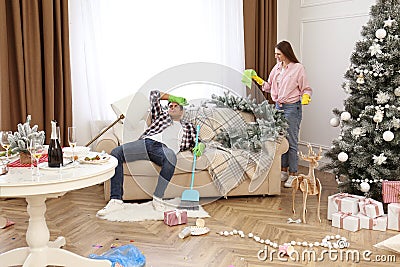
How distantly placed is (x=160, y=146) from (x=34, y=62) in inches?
54.8

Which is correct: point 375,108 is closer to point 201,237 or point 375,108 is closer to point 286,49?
point 286,49

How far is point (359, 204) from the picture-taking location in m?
3.65

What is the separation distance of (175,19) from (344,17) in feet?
5.52

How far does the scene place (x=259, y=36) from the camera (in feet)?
18.4

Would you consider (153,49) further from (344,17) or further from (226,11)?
(344,17)

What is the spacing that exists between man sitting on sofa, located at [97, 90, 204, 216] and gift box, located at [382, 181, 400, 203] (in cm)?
142

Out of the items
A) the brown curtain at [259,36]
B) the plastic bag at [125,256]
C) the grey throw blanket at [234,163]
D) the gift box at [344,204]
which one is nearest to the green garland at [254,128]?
the grey throw blanket at [234,163]

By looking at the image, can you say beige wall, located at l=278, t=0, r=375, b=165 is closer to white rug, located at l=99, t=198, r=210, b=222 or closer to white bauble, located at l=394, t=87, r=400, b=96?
white bauble, located at l=394, t=87, r=400, b=96

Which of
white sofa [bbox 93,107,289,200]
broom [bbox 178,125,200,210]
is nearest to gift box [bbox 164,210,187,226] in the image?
broom [bbox 178,125,200,210]

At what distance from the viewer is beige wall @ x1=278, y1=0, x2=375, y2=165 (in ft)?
16.9

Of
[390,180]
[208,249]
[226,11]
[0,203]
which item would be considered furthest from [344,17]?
[0,203]

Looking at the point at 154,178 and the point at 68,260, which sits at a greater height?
the point at 154,178

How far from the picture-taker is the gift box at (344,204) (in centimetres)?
366

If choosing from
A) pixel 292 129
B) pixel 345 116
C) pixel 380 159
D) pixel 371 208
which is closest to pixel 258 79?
pixel 292 129
